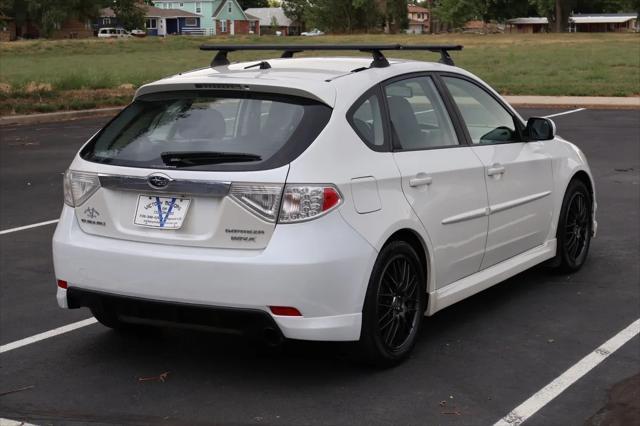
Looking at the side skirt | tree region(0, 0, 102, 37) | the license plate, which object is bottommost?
the side skirt

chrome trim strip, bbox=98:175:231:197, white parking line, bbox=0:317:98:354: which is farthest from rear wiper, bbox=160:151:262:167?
white parking line, bbox=0:317:98:354

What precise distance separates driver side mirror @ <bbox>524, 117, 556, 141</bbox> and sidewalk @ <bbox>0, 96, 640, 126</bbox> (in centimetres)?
1477

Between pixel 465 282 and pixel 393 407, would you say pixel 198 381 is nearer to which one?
pixel 393 407

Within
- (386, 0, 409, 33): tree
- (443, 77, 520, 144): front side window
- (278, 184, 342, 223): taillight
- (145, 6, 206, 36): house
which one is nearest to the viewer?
(278, 184, 342, 223): taillight

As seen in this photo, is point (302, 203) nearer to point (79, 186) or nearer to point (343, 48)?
point (79, 186)

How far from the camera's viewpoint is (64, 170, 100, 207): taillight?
207 inches

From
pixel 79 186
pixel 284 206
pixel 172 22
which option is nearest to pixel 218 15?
pixel 172 22

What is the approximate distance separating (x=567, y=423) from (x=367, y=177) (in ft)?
5.07

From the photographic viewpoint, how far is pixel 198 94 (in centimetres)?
539

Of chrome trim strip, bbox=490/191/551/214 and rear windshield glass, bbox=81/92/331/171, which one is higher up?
rear windshield glass, bbox=81/92/331/171

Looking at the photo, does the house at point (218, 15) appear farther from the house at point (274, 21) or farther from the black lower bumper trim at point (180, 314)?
the black lower bumper trim at point (180, 314)

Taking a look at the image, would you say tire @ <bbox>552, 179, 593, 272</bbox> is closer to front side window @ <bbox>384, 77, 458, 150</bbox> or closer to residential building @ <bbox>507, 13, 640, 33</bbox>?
front side window @ <bbox>384, 77, 458, 150</bbox>

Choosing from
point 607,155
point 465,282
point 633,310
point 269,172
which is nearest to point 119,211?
point 269,172

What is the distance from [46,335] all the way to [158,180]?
166 centimetres
